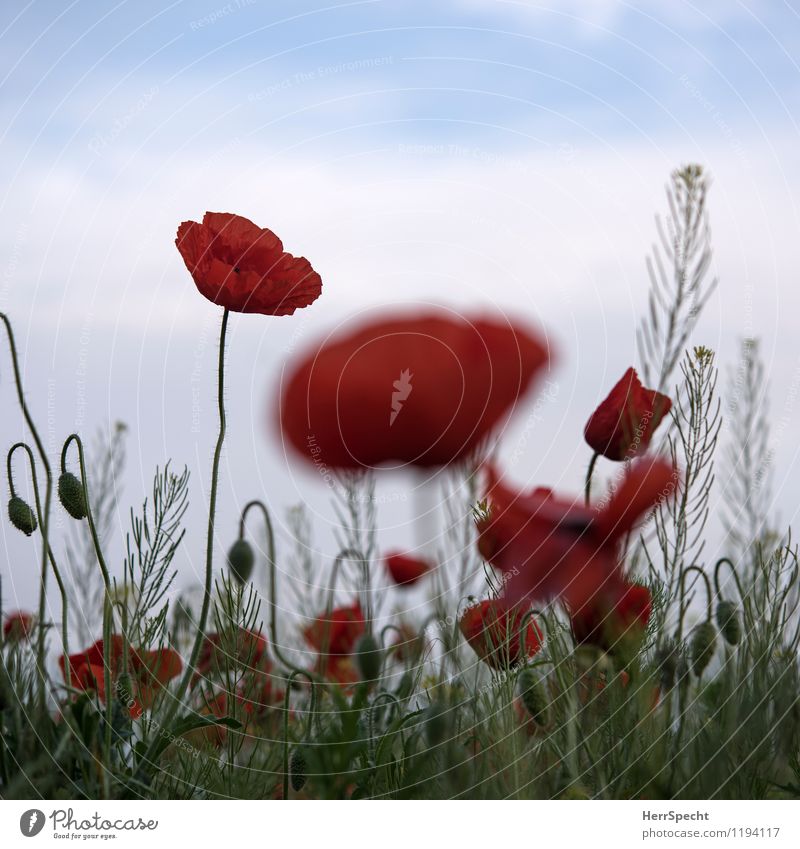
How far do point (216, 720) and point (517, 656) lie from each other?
0.23 meters

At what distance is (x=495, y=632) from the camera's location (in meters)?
0.67

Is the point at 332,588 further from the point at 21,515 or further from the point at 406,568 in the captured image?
the point at 21,515

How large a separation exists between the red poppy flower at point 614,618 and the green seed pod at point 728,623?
11 cm

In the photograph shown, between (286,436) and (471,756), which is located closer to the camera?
(286,436)

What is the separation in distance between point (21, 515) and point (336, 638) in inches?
11.1

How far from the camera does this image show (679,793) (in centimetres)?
72

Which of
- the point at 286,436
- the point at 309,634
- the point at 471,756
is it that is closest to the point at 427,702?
the point at 471,756

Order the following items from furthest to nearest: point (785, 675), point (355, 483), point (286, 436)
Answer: point (785, 675) < point (355, 483) < point (286, 436)

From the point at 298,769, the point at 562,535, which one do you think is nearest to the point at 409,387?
the point at 562,535

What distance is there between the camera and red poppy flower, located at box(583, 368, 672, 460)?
612mm

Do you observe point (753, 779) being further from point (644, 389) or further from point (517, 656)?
point (644, 389)

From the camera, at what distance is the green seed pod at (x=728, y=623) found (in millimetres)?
747

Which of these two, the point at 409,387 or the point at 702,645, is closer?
the point at 409,387

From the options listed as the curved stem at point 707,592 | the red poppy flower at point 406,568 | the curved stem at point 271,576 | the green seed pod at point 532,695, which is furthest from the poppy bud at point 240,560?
the curved stem at point 707,592
